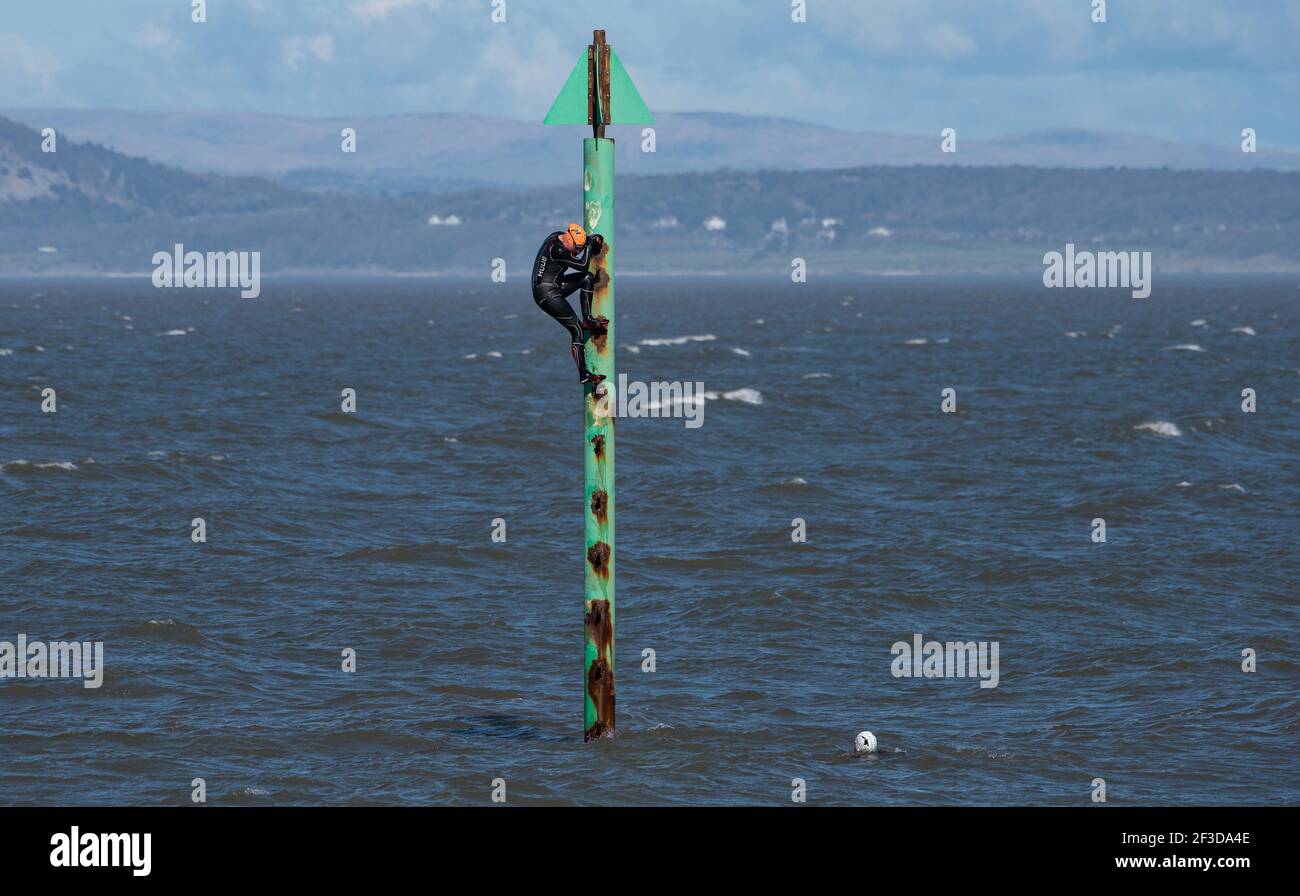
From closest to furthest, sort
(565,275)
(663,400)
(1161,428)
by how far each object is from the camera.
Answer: (565,275) → (1161,428) → (663,400)

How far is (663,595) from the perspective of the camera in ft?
95.3

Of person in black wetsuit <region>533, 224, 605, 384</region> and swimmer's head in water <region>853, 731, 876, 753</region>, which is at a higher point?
person in black wetsuit <region>533, 224, 605, 384</region>

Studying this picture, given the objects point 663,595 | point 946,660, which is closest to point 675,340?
point 663,595

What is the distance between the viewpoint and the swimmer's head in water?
20.1m

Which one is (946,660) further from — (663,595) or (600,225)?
(600,225)

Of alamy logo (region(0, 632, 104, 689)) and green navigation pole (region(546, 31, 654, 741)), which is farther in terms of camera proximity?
alamy logo (region(0, 632, 104, 689))

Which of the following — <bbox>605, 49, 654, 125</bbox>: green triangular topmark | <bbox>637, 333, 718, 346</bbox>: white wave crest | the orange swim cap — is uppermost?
<bbox>637, 333, 718, 346</bbox>: white wave crest

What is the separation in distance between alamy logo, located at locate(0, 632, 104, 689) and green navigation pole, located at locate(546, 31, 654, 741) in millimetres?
8145

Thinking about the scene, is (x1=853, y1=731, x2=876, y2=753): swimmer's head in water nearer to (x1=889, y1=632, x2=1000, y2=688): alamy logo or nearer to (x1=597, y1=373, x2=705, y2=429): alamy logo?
(x1=889, y1=632, x2=1000, y2=688): alamy logo

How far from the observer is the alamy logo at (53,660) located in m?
23.2

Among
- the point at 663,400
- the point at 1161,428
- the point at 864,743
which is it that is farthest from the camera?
the point at 663,400
